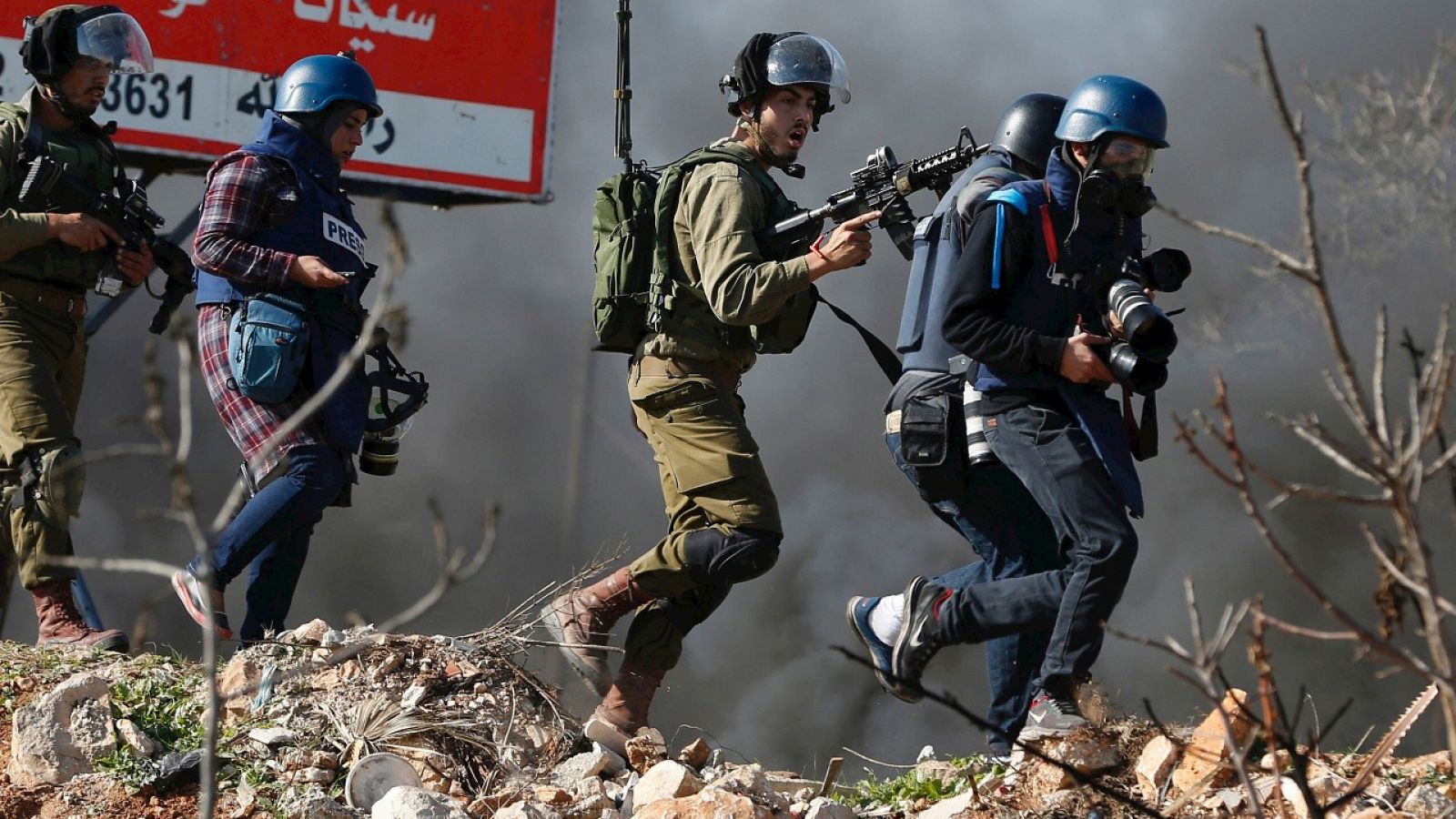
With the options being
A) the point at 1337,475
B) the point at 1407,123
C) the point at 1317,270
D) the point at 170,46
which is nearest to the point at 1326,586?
the point at 1337,475

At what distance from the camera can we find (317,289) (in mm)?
4605

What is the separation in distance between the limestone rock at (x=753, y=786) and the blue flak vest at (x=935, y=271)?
39.7 inches

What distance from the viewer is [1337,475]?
11883mm

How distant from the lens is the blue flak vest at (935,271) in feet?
13.7

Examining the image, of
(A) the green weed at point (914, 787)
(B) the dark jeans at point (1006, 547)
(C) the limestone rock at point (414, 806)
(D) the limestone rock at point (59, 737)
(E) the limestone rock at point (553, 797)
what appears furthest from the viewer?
(B) the dark jeans at point (1006, 547)

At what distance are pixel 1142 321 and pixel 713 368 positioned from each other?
1104mm

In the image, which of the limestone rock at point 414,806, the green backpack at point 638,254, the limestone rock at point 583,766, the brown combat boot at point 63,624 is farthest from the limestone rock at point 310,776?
the green backpack at point 638,254

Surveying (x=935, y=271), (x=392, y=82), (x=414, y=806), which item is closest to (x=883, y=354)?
(x=935, y=271)

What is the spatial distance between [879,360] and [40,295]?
2161mm

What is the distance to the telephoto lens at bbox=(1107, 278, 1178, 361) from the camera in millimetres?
3715

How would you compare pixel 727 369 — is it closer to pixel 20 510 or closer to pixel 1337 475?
pixel 20 510

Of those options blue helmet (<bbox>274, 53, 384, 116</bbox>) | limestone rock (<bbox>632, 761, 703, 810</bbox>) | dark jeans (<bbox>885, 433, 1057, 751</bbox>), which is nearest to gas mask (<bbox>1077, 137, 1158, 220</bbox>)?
dark jeans (<bbox>885, 433, 1057, 751</bbox>)

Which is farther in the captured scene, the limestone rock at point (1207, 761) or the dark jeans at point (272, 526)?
the dark jeans at point (272, 526)

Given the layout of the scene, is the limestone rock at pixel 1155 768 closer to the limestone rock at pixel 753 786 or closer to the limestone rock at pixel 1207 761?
the limestone rock at pixel 1207 761
